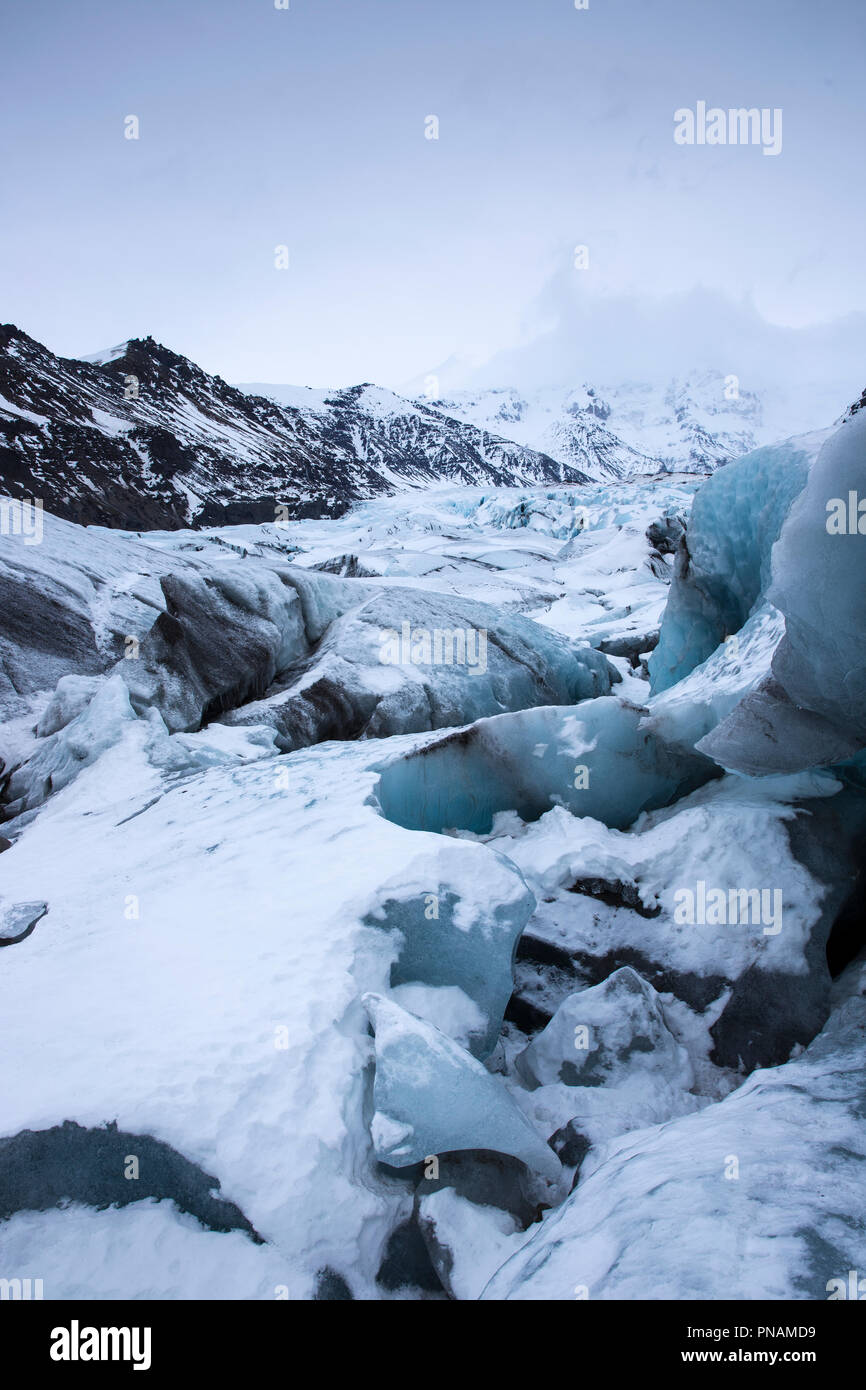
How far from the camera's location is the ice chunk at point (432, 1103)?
2.06m

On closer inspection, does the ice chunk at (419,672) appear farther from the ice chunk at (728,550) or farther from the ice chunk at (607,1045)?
the ice chunk at (607,1045)

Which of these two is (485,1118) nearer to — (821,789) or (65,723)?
(821,789)

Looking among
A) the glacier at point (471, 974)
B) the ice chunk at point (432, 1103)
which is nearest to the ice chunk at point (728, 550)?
the glacier at point (471, 974)

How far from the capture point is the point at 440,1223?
2.02 meters

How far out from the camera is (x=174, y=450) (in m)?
40.4

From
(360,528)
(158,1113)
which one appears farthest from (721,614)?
(360,528)

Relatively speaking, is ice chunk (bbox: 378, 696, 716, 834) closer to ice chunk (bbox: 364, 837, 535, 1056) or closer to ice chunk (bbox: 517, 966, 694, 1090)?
ice chunk (bbox: 364, 837, 535, 1056)

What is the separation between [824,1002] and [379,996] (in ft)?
7.58

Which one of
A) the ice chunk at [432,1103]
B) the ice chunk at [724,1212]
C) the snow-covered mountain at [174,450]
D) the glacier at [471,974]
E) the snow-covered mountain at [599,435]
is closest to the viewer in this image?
the ice chunk at [724,1212]

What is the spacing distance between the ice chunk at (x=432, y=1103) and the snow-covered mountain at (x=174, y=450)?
1474 cm

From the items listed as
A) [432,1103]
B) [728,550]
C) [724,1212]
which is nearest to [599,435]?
[728,550]

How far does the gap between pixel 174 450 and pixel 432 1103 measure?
45201 mm

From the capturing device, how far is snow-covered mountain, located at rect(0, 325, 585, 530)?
106 feet

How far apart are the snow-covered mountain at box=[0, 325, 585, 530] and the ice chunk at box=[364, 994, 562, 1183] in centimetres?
1474
